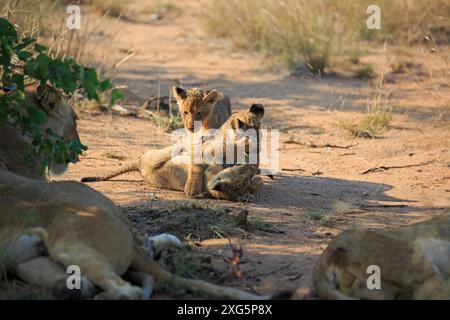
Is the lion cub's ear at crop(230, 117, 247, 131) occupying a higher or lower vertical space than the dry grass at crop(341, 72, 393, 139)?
higher

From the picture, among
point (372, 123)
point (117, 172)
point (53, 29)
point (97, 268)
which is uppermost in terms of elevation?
point (53, 29)

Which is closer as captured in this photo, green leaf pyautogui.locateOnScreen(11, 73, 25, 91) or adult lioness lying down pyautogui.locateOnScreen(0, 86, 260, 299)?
adult lioness lying down pyautogui.locateOnScreen(0, 86, 260, 299)

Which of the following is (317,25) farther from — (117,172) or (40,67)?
(40,67)

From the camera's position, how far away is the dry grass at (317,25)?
39.7 feet

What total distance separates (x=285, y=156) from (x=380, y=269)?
393cm

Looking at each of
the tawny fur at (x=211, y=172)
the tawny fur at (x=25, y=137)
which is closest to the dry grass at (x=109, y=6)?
the tawny fur at (x=211, y=172)

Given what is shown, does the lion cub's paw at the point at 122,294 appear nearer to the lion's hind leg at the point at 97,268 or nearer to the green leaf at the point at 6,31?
the lion's hind leg at the point at 97,268

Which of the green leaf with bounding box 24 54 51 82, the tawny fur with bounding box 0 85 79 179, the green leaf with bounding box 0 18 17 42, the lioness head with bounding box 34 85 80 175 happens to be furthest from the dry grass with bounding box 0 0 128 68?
the green leaf with bounding box 24 54 51 82

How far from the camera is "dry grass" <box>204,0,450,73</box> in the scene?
1209cm

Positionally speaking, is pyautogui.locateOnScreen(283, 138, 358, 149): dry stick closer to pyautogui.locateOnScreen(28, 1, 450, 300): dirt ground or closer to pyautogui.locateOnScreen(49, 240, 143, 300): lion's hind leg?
pyautogui.locateOnScreen(28, 1, 450, 300): dirt ground

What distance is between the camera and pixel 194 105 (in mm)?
7582


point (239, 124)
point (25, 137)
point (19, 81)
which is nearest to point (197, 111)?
point (239, 124)

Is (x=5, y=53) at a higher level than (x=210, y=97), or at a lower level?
higher
